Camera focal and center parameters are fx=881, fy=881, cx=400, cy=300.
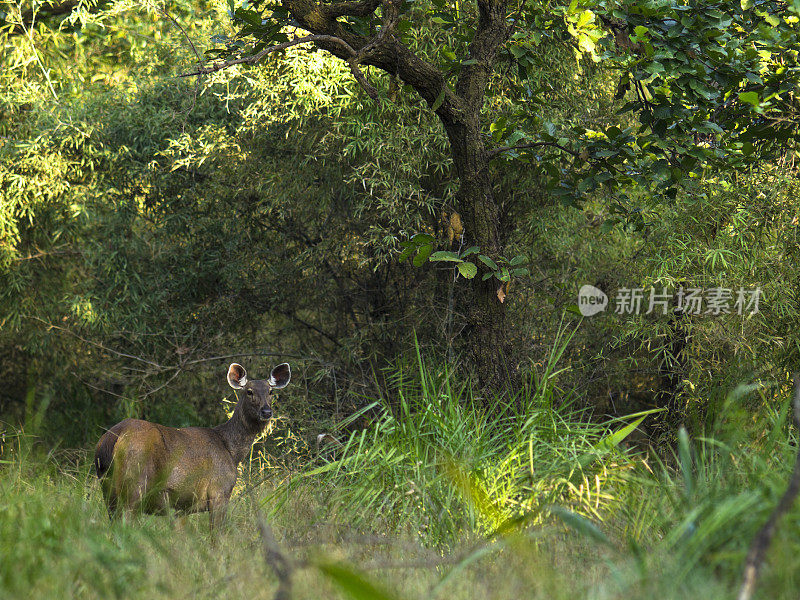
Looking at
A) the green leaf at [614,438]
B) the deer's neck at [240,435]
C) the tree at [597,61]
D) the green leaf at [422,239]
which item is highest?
the tree at [597,61]

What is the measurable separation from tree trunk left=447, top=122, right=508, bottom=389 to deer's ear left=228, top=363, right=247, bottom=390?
1411mm

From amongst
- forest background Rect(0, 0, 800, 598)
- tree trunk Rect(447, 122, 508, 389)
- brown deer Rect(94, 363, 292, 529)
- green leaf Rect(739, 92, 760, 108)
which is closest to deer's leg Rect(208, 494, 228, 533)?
brown deer Rect(94, 363, 292, 529)

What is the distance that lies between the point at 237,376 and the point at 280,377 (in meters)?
0.29

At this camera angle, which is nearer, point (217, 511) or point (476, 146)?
point (217, 511)

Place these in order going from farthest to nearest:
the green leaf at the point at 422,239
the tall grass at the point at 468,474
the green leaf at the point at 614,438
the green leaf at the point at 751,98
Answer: the green leaf at the point at 422,239 → the green leaf at the point at 751,98 → the green leaf at the point at 614,438 → the tall grass at the point at 468,474

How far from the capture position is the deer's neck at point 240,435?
5426 millimetres

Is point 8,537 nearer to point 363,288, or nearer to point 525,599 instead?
point 525,599

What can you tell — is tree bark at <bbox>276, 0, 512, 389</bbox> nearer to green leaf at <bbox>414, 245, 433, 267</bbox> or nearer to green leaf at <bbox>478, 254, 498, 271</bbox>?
green leaf at <bbox>478, 254, 498, 271</bbox>

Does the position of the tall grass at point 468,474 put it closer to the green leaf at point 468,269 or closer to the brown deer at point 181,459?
the green leaf at point 468,269

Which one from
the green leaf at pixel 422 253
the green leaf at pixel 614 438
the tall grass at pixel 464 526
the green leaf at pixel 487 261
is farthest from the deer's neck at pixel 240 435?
the green leaf at pixel 614 438

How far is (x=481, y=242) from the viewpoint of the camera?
5102mm

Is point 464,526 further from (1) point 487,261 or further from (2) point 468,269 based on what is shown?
(1) point 487,261

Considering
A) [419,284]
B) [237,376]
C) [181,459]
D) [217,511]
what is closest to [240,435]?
[237,376]

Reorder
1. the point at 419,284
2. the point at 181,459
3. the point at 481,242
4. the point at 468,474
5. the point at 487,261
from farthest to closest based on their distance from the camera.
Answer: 1. the point at 419,284
2. the point at 481,242
3. the point at 181,459
4. the point at 487,261
5. the point at 468,474
